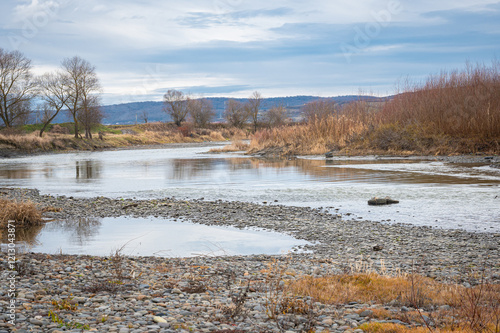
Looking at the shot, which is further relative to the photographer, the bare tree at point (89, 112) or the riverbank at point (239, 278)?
the bare tree at point (89, 112)

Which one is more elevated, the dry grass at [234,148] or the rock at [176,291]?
the dry grass at [234,148]

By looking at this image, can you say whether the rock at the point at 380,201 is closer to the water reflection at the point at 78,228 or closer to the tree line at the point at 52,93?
the water reflection at the point at 78,228

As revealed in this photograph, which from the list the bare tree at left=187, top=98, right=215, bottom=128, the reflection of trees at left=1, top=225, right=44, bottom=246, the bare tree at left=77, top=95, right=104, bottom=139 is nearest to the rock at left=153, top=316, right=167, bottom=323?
the reflection of trees at left=1, top=225, right=44, bottom=246

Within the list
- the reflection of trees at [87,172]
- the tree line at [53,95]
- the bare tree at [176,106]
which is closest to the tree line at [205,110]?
the bare tree at [176,106]

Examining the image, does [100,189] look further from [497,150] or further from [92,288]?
[497,150]

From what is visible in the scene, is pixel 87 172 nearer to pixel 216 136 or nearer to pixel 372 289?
pixel 372 289

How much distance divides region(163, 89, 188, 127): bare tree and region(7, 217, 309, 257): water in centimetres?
10921

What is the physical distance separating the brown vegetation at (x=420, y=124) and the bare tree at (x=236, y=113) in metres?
69.9

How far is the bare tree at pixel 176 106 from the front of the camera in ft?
401

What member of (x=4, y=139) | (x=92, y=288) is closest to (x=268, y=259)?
(x=92, y=288)

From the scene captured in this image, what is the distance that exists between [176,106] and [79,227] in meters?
113

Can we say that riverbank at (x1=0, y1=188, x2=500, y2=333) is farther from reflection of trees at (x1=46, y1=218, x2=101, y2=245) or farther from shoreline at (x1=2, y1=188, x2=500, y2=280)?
reflection of trees at (x1=46, y1=218, x2=101, y2=245)

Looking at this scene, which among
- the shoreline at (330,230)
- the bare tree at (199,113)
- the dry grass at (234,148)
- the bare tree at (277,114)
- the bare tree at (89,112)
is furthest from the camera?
the bare tree at (199,113)

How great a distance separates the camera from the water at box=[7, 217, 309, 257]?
1073 centimetres
